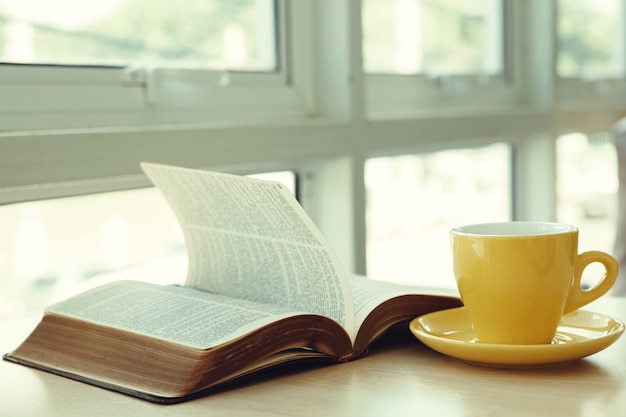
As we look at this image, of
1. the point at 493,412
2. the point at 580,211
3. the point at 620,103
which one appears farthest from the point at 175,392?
the point at 620,103

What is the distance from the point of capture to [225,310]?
0.70 metres

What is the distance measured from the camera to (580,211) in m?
2.52

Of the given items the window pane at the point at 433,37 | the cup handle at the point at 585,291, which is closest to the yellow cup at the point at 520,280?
the cup handle at the point at 585,291

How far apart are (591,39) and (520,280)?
7.11ft

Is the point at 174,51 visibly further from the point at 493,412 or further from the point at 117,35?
the point at 493,412

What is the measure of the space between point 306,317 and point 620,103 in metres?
2.23

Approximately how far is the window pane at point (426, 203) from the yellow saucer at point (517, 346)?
0.93 metres

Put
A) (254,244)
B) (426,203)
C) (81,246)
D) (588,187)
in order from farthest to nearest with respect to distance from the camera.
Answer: (588,187) < (426,203) < (81,246) < (254,244)

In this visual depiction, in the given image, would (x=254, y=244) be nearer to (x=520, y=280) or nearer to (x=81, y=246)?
(x=520, y=280)

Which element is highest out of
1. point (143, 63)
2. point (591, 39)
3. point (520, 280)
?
point (591, 39)

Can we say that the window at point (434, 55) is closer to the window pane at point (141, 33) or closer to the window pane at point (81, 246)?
the window pane at point (141, 33)

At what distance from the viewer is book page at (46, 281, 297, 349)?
0.65 meters

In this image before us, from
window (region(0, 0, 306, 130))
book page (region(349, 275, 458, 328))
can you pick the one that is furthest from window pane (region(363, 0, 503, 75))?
book page (region(349, 275, 458, 328))

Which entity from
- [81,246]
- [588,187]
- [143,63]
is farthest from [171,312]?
[588,187]
